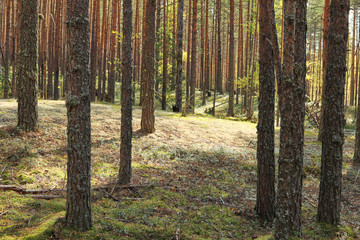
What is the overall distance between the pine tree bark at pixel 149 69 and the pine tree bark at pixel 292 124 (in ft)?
23.0

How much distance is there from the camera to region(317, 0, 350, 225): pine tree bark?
568cm

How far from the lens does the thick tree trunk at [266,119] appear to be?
18.7 ft

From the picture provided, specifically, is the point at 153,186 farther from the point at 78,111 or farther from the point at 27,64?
the point at 27,64

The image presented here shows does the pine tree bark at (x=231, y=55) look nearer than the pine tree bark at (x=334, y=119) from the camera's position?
No

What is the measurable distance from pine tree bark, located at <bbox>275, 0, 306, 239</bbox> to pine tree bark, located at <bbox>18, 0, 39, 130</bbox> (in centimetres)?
764

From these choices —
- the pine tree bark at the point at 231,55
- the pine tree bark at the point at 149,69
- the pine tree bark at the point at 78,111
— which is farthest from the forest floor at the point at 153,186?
the pine tree bark at the point at 231,55

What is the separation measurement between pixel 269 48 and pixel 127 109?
3477 millimetres

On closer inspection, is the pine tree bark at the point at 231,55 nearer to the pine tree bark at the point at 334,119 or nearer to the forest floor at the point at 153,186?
the forest floor at the point at 153,186

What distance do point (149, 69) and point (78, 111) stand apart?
23.6ft

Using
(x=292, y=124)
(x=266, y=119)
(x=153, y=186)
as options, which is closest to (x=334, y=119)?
(x=266, y=119)

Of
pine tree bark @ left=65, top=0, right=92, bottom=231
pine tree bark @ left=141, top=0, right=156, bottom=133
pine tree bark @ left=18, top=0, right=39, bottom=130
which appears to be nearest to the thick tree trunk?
pine tree bark @ left=65, top=0, right=92, bottom=231

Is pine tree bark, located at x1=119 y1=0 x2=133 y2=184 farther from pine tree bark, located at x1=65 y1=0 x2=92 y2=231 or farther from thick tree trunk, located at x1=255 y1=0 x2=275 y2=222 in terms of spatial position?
thick tree trunk, located at x1=255 y1=0 x2=275 y2=222

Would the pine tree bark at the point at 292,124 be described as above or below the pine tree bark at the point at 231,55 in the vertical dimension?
below

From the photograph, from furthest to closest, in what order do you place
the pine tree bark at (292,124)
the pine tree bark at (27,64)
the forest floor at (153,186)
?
the pine tree bark at (27,64) → the forest floor at (153,186) → the pine tree bark at (292,124)
